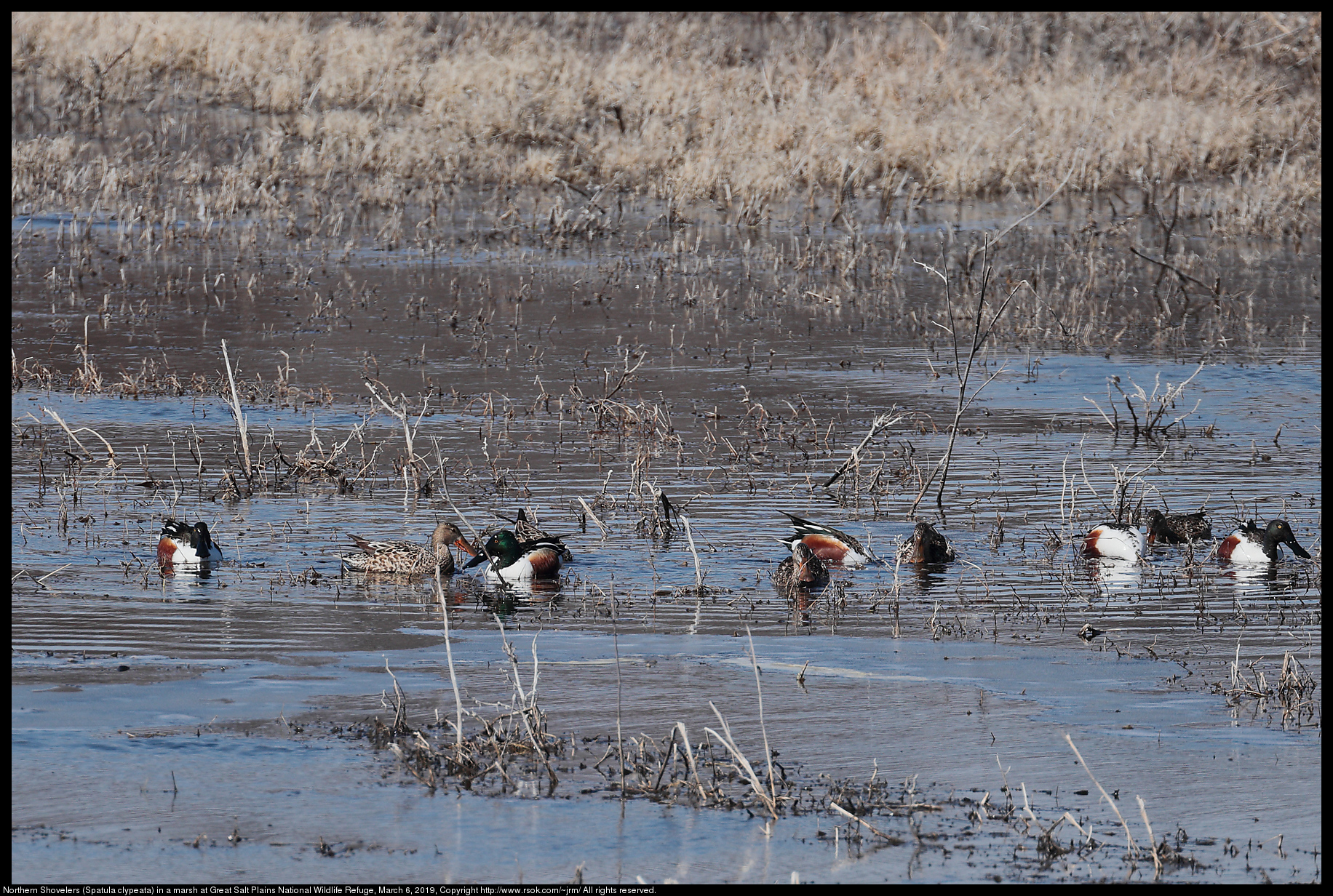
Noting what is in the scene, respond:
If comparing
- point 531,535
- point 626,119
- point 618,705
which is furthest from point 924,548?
point 626,119

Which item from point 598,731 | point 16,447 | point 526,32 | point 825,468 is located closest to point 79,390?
point 16,447

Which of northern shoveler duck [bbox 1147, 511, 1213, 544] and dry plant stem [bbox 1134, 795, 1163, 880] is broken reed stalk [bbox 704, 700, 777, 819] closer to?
→ dry plant stem [bbox 1134, 795, 1163, 880]

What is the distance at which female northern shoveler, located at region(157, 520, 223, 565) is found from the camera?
9602mm

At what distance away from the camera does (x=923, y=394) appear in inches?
620

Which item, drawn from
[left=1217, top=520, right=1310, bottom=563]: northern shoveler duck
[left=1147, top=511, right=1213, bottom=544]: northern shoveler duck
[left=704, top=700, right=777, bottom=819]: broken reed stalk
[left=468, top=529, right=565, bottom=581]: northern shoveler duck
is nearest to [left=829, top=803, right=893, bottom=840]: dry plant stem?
[left=704, top=700, right=777, bottom=819]: broken reed stalk

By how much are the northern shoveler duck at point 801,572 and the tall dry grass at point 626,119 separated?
54.3 feet

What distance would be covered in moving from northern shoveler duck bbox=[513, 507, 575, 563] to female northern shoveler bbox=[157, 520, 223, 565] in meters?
1.66

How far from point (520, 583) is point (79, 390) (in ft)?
21.8

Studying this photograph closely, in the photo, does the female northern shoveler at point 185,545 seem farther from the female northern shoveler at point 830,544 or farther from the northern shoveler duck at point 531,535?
the female northern shoveler at point 830,544

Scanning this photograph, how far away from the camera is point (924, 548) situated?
10062 mm

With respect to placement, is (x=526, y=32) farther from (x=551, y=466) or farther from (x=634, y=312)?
(x=551, y=466)

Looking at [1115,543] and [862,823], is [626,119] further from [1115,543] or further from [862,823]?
[862,823]

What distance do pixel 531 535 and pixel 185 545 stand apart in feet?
6.21

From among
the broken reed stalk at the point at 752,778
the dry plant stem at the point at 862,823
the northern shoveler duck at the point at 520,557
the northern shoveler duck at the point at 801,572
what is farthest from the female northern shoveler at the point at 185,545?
the dry plant stem at the point at 862,823
